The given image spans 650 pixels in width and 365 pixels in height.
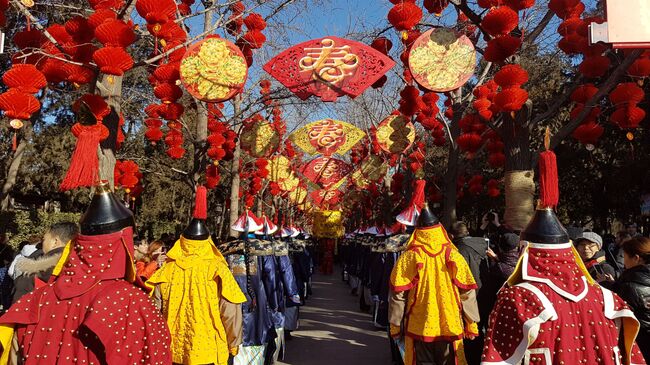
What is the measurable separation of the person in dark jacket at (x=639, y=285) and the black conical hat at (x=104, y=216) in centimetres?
379

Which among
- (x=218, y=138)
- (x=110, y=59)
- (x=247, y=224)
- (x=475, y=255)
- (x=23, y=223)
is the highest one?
(x=218, y=138)

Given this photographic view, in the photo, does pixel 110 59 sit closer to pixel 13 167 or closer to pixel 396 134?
pixel 396 134

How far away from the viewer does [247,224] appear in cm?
778

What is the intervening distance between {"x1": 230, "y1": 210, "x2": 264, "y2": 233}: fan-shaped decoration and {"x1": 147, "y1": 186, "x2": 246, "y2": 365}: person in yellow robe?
2524 millimetres

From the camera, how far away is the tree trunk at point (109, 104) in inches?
269

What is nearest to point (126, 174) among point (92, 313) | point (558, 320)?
point (92, 313)

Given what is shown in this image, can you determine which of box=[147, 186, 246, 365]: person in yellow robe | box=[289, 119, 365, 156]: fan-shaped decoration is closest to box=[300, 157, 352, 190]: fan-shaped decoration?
box=[289, 119, 365, 156]: fan-shaped decoration

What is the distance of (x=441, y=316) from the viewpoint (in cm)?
533

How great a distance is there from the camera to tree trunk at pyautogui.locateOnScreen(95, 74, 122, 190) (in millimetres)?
6840

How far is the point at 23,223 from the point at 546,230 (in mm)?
18217

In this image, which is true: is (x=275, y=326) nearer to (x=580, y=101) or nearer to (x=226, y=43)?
(x=226, y=43)

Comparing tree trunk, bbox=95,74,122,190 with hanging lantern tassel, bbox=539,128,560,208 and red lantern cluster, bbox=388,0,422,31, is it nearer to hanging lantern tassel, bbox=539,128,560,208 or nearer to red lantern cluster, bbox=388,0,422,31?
red lantern cluster, bbox=388,0,422,31

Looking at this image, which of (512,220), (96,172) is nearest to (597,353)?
(96,172)

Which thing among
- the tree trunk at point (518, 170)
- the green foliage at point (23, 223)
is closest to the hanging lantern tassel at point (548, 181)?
the tree trunk at point (518, 170)
